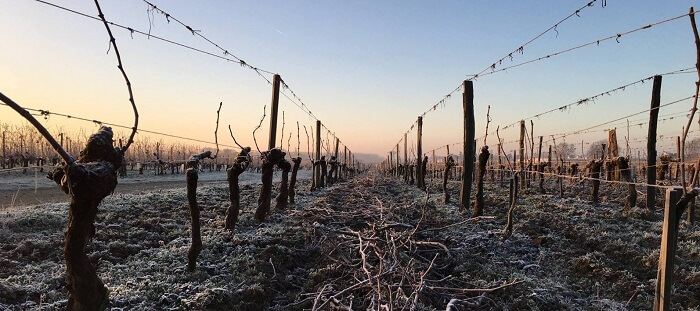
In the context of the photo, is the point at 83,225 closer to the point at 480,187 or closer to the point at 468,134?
the point at 480,187

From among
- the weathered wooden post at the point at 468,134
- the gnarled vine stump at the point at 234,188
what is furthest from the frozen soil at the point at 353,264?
the weathered wooden post at the point at 468,134

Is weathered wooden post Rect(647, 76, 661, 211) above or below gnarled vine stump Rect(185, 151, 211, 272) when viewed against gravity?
above

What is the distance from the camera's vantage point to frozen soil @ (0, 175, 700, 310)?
4.32 metres

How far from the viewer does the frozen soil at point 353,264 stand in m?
4.32

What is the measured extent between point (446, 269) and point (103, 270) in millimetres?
4631

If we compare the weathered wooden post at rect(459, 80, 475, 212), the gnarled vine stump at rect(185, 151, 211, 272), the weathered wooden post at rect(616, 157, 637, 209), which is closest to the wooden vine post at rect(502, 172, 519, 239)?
the weathered wooden post at rect(459, 80, 475, 212)

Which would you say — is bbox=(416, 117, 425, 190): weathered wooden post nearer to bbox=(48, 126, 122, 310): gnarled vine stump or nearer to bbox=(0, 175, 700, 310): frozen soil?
bbox=(0, 175, 700, 310): frozen soil

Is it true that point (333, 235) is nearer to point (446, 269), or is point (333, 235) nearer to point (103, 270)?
point (446, 269)

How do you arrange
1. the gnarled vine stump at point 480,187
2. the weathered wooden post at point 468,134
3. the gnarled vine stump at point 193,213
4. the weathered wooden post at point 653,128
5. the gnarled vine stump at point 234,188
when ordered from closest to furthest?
the gnarled vine stump at point 193,213 < the gnarled vine stump at point 234,188 < the gnarled vine stump at point 480,187 < the weathered wooden post at point 653,128 < the weathered wooden post at point 468,134

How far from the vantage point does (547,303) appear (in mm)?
4379

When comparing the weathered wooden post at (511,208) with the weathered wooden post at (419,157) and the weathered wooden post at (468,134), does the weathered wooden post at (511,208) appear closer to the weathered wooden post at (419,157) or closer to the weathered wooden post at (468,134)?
Result: the weathered wooden post at (468,134)

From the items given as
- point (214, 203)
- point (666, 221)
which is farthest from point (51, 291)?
point (214, 203)

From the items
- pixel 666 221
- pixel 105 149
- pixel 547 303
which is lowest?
pixel 547 303

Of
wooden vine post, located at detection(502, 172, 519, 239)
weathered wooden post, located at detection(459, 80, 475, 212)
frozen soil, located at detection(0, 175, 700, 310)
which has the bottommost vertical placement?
frozen soil, located at detection(0, 175, 700, 310)
